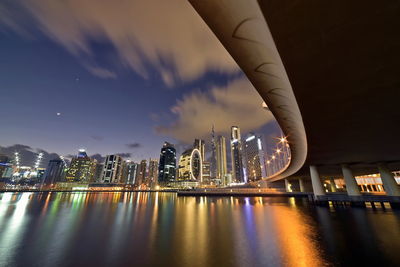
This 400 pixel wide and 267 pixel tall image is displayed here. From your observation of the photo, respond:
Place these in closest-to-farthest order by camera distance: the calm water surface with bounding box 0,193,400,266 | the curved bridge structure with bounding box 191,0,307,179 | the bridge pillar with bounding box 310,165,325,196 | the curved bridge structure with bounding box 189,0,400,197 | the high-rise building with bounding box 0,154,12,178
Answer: the curved bridge structure with bounding box 189,0,400,197 → the curved bridge structure with bounding box 191,0,307,179 → the calm water surface with bounding box 0,193,400,266 → the bridge pillar with bounding box 310,165,325,196 → the high-rise building with bounding box 0,154,12,178

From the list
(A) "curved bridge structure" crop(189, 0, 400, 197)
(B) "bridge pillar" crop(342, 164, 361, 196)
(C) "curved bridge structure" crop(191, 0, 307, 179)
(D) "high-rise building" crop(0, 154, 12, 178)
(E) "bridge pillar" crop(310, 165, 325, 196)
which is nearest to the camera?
(A) "curved bridge structure" crop(189, 0, 400, 197)

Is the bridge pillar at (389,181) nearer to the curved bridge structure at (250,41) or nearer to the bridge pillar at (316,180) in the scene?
the bridge pillar at (316,180)

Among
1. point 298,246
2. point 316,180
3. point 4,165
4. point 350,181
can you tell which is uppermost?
point 4,165

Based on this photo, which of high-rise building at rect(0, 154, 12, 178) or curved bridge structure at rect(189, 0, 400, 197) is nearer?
curved bridge structure at rect(189, 0, 400, 197)

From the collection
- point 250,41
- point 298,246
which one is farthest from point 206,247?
point 250,41

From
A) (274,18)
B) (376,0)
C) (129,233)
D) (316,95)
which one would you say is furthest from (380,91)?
(129,233)

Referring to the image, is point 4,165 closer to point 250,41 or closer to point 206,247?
point 206,247

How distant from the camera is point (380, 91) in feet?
31.9

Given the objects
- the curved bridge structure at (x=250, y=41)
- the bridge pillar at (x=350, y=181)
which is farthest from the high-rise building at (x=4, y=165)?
the bridge pillar at (x=350, y=181)

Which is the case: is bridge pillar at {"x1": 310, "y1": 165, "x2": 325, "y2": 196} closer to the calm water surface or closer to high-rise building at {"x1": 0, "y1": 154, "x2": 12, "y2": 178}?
the calm water surface

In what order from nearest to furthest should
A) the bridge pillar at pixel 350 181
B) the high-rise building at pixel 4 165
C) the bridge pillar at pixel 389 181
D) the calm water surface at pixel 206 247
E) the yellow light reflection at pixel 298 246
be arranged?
the yellow light reflection at pixel 298 246 < the calm water surface at pixel 206 247 < the bridge pillar at pixel 389 181 < the bridge pillar at pixel 350 181 < the high-rise building at pixel 4 165

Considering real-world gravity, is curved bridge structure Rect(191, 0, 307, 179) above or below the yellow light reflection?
above

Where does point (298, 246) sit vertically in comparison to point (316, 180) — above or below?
below

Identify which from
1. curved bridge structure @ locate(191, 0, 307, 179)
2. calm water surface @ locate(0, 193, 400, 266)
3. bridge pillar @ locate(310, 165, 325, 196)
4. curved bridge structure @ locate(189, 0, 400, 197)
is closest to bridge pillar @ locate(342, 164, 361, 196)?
bridge pillar @ locate(310, 165, 325, 196)
